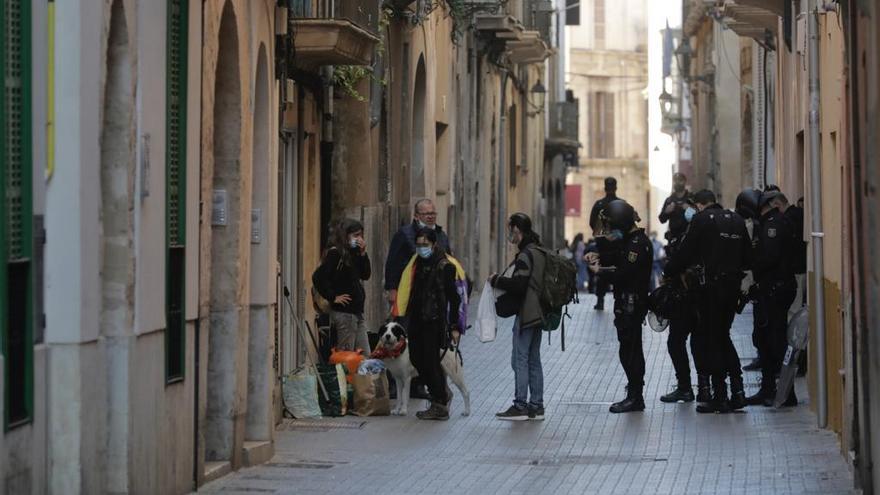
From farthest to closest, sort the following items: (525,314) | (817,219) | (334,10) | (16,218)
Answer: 1. (334,10)
2. (525,314)
3. (817,219)
4. (16,218)

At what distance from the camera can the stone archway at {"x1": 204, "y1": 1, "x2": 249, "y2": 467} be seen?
14.1m

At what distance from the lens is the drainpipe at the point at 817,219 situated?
643 inches

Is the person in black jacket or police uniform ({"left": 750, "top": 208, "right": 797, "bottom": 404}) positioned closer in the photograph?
the person in black jacket

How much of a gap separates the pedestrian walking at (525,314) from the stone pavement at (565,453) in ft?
0.83

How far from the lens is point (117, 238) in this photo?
36.5ft

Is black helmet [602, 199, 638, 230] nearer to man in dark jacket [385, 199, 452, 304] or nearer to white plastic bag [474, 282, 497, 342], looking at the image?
white plastic bag [474, 282, 497, 342]

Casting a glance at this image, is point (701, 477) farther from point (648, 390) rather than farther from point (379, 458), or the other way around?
point (648, 390)

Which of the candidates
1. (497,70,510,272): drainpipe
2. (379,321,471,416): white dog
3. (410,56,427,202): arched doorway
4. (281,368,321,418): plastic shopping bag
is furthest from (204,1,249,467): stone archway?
(497,70,510,272): drainpipe

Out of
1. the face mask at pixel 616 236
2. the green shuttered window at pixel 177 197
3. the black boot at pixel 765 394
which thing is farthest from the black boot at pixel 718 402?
the green shuttered window at pixel 177 197

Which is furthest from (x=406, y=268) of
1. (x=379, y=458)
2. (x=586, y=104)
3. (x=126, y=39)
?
(x=586, y=104)

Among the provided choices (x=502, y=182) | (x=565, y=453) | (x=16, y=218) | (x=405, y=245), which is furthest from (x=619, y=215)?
(x=502, y=182)

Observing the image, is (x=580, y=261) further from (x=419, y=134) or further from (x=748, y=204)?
(x=748, y=204)

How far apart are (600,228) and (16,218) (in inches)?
509

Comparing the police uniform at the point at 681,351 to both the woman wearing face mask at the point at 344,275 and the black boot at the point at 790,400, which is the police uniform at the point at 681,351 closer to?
the black boot at the point at 790,400
